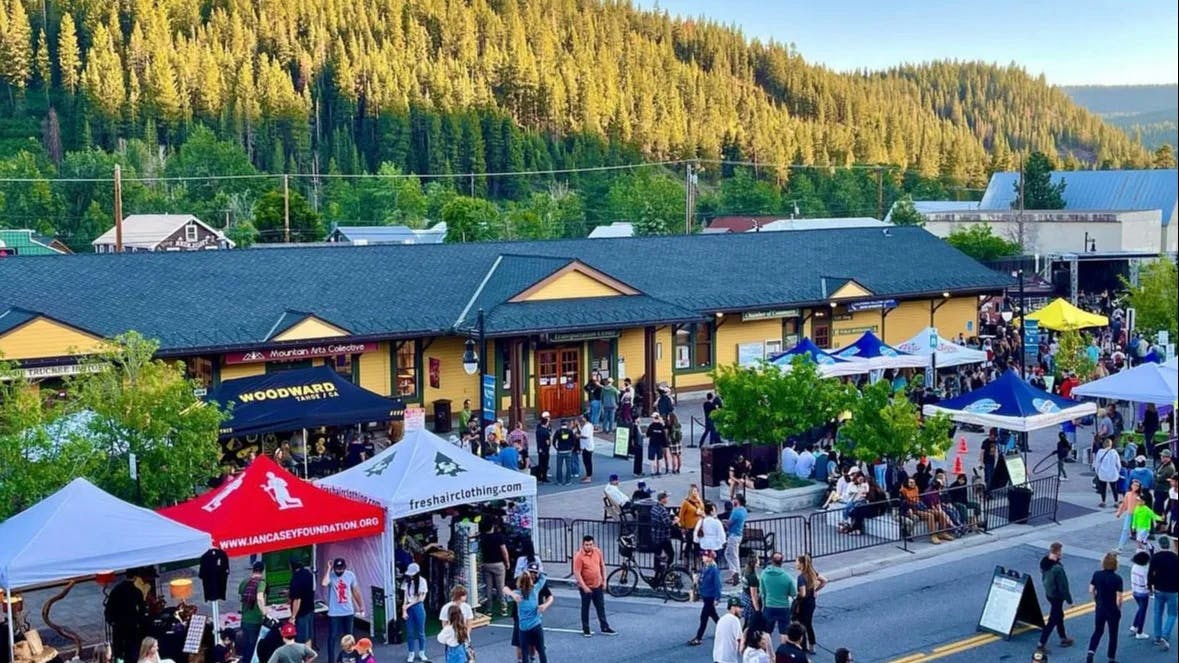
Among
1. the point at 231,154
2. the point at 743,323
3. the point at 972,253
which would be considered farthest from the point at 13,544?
the point at 231,154

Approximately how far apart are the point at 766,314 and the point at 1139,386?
1625 cm

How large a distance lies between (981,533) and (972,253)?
41326 mm

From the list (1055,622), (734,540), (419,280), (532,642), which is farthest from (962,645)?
(419,280)

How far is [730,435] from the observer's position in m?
25.3

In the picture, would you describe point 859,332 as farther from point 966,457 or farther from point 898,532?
point 898,532

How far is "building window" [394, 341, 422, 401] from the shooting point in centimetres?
3353

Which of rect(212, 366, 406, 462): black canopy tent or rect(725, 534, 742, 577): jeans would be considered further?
rect(212, 366, 406, 462): black canopy tent

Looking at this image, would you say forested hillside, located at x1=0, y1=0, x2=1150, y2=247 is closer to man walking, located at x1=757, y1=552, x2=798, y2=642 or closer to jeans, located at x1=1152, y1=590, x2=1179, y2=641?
jeans, located at x1=1152, y1=590, x2=1179, y2=641

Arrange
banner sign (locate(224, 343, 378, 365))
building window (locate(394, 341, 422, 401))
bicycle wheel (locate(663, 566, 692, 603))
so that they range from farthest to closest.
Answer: building window (locate(394, 341, 422, 401)) < banner sign (locate(224, 343, 378, 365)) < bicycle wheel (locate(663, 566, 692, 603))

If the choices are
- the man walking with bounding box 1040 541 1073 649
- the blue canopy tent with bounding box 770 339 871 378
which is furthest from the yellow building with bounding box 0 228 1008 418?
the man walking with bounding box 1040 541 1073 649

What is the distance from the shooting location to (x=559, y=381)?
116 ft

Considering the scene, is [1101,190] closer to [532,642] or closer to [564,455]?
[564,455]

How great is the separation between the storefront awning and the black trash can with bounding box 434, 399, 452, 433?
6274 mm

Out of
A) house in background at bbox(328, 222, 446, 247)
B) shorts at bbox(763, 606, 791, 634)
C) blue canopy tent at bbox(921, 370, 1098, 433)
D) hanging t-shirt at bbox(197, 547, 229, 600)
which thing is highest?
house in background at bbox(328, 222, 446, 247)
